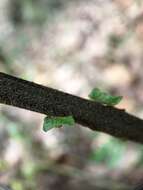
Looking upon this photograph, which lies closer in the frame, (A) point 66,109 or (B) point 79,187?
(A) point 66,109

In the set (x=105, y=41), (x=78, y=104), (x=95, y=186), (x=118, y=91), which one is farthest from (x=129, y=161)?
(x=78, y=104)

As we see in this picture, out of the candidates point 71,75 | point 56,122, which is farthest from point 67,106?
point 71,75

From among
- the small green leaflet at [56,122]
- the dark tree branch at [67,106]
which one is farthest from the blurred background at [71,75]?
the small green leaflet at [56,122]

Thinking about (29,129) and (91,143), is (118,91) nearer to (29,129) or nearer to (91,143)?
(91,143)

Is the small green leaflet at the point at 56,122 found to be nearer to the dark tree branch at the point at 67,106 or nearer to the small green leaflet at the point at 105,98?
the dark tree branch at the point at 67,106

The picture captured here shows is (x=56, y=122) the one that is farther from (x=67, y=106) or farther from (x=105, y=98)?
Result: (x=105, y=98)

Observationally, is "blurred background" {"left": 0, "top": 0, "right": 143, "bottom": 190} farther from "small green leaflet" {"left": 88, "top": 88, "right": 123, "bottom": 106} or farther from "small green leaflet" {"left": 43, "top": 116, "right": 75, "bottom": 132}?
"small green leaflet" {"left": 43, "top": 116, "right": 75, "bottom": 132}
